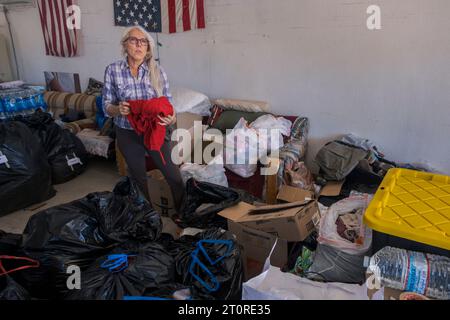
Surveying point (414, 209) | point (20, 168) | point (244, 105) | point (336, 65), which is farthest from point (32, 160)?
point (414, 209)

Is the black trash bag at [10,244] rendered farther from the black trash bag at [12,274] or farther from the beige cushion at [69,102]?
the beige cushion at [69,102]

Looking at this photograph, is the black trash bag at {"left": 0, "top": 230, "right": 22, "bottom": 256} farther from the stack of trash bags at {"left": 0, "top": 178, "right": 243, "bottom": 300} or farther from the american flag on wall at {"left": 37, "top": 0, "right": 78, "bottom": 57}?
the american flag on wall at {"left": 37, "top": 0, "right": 78, "bottom": 57}

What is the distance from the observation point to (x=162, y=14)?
139 inches

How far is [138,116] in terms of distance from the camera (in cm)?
208

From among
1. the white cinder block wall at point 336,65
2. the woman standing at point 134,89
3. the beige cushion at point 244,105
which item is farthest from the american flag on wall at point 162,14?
the woman standing at point 134,89

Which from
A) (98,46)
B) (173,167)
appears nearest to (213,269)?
(173,167)

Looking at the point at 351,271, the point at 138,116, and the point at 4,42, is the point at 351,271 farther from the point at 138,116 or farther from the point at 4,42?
the point at 4,42

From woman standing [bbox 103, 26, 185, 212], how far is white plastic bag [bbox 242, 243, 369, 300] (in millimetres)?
1213

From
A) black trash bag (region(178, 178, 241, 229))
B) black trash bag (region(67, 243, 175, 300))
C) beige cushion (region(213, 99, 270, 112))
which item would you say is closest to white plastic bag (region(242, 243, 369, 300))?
black trash bag (region(67, 243, 175, 300))

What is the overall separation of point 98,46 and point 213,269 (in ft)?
11.9

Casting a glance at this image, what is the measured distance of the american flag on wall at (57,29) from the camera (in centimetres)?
437

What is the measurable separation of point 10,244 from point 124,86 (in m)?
1.09

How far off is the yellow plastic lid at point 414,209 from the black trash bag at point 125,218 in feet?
3.42

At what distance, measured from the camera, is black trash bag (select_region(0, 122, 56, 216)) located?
2.72m
